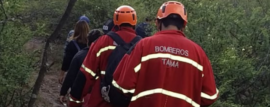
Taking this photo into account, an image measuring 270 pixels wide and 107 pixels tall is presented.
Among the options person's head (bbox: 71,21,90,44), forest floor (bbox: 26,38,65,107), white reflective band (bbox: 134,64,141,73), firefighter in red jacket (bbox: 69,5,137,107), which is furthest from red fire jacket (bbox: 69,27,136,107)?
forest floor (bbox: 26,38,65,107)

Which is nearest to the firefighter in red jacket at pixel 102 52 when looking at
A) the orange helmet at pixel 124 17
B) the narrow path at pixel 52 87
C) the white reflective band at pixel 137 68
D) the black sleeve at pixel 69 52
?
the orange helmet at pixel 124 17

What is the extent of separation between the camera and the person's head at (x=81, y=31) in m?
7.52

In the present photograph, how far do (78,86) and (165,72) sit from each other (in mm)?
1931

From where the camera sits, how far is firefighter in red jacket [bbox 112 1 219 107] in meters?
3.74

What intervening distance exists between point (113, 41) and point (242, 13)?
7.67ft

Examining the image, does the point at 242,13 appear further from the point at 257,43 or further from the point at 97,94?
the point at 97,94

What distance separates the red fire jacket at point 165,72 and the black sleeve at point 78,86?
5.22ft

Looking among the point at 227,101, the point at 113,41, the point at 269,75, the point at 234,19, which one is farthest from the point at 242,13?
the point at 113,41

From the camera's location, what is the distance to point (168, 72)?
3727mm

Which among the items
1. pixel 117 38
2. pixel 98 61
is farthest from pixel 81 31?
pixel 117 38

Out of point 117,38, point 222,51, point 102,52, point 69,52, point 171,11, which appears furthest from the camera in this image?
point 69,52

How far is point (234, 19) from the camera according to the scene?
6461 millimetres

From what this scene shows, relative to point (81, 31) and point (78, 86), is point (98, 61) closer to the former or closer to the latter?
point (78, 86)

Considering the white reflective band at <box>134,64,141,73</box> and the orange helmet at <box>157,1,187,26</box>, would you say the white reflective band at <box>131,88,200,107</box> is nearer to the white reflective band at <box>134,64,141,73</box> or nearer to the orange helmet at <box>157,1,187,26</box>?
the white reflective band at <box>134,64,141,73</box>
